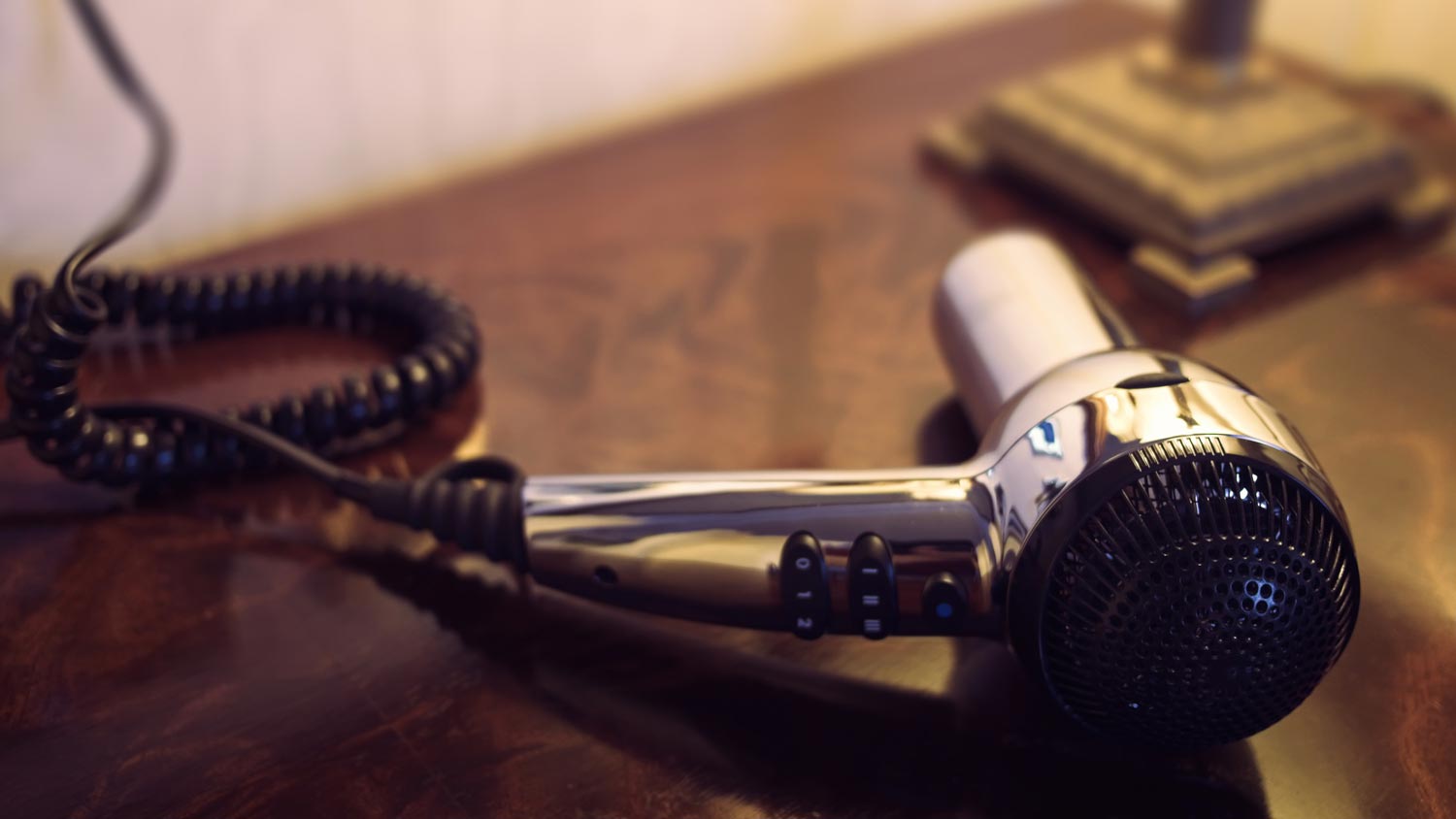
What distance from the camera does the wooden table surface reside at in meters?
0.39

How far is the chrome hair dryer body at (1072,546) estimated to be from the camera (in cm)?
35

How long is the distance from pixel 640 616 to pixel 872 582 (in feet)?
0.32

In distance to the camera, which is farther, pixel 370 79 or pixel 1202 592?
pixel 370 79

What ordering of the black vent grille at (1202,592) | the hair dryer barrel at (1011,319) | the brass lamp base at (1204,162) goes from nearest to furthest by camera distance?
1. the black vent grille at (1202,592)
2. the hair dryer barrel at (1011,319)
3. the brass lamp base at (1204,162)

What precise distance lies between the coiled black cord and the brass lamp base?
0.34m

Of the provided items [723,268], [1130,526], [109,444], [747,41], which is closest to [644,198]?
[723,268]

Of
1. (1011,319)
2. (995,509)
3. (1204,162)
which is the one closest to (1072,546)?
(995,509)

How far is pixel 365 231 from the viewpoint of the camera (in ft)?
2.25

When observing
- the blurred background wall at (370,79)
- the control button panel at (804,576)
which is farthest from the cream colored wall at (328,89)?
the control button panel at (804,576)

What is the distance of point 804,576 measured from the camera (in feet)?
1.31

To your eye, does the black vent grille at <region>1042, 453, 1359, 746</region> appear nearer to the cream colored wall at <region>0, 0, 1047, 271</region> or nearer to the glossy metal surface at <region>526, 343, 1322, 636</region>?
the glossy metal surface at <region>526, 343, 1322, 636</region>

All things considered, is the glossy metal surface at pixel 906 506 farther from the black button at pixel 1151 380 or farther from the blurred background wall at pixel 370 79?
the blurred background wall at pixel 370 79

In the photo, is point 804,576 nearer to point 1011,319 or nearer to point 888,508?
point 888,508

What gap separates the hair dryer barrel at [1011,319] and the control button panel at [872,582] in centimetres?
9
